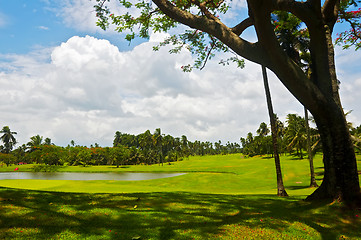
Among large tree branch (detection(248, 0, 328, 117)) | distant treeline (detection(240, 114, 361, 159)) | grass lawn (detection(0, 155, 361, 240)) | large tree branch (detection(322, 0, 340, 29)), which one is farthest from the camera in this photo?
distant treeline (detection(240, 114, 361, 159))

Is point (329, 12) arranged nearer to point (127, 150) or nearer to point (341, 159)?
point (341, 159)

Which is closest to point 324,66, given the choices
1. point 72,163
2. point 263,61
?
point 263,61

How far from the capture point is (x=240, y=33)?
30.7 ft

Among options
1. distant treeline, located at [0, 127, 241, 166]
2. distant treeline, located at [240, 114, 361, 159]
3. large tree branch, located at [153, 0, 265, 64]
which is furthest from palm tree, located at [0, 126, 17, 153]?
large tree branch, located at [153, 0, 265, 64]

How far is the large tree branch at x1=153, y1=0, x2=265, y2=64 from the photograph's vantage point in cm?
791

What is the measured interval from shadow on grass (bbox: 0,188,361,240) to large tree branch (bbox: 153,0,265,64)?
556cm

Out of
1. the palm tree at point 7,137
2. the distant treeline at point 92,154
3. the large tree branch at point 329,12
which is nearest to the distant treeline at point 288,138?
the large tree branch at point 329,12

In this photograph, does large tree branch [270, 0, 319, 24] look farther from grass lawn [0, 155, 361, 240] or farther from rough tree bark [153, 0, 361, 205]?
grass lawn [0, 155, 361, 240]

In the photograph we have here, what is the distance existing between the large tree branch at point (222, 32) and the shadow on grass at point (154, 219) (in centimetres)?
556

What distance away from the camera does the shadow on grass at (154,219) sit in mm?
5664

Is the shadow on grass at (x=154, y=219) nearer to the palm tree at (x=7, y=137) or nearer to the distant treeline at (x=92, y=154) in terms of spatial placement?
the distant treeline at (x=92, y=154)

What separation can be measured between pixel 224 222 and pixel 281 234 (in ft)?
5.27

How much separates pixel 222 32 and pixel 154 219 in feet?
22.5

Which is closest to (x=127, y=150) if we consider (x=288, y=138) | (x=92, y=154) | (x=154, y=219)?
(x=92, y=154)
